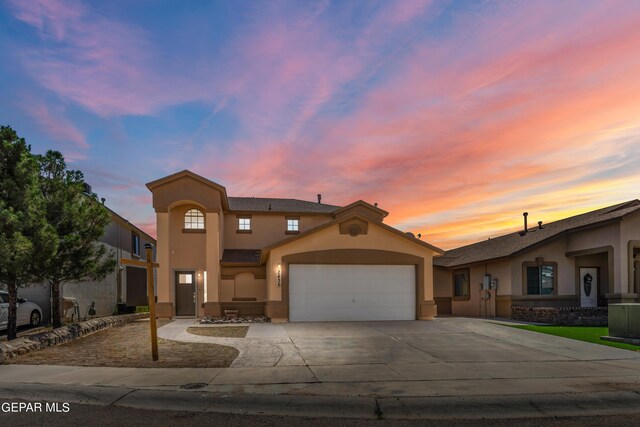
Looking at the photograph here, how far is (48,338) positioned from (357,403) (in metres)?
10.6

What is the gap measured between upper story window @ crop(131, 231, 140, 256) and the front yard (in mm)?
14821

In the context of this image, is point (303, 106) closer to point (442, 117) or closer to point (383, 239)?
point (442, 117)

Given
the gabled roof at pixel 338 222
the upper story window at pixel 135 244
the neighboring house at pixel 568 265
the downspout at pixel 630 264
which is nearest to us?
the gabled roof at pixel 338 222

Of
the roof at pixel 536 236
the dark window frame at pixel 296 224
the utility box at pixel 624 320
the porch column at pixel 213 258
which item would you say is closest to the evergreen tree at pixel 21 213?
the porch column at pixel 213 258

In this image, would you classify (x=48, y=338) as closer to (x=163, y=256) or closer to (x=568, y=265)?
(x=163, y=256)

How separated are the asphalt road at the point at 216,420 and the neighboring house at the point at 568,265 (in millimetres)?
17258

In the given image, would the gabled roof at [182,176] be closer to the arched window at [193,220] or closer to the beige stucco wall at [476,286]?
the arched window at [193,220]

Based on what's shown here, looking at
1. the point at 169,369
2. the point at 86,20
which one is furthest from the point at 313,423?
the point at 86,20

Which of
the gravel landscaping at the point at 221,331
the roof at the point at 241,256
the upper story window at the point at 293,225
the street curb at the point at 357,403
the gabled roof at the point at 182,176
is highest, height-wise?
the gabled roof at the point at 182,176

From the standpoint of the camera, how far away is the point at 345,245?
20281 millimetres

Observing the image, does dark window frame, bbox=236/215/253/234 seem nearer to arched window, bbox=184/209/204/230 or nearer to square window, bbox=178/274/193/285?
arched window, bbox=184/209/204/230

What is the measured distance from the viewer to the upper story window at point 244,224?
83.6 feet

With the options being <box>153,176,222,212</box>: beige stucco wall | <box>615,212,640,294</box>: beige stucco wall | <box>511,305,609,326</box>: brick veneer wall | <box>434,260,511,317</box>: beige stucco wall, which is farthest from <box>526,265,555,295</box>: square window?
<box>153,176,222,212</box>: beige stucco wall

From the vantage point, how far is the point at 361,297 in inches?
796
